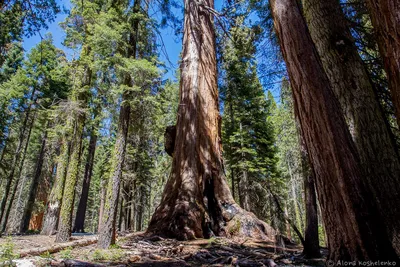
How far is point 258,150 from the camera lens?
50.8ft

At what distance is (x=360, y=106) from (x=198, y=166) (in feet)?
12.8

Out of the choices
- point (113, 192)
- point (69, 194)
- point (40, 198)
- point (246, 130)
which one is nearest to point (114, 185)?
point (113, 192)

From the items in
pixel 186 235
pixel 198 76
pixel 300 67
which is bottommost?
pixel 186 235

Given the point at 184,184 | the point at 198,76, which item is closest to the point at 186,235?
the point at 184,184

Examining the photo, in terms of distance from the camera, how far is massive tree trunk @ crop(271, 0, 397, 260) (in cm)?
221

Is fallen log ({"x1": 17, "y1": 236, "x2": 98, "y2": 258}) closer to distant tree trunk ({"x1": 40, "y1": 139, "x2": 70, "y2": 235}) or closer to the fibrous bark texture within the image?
the fibrous bark texture

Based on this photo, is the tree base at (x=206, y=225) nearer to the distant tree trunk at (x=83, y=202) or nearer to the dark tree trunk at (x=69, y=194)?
the dark tree trunk at (x=69, y=194)

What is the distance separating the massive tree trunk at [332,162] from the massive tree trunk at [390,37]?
0.64 meters

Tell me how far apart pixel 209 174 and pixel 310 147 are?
3.98 metres

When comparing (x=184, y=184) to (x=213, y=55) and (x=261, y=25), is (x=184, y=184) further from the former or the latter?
(x=261, y=25)

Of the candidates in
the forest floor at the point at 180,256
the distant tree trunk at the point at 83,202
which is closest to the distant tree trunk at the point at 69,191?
the forest floor at the point at 180,256

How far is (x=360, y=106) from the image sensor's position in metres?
3.45

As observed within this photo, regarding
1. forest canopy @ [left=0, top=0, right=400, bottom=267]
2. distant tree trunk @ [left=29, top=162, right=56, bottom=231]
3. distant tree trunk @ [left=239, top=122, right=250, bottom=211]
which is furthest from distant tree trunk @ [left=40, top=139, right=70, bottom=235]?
distant tree trunk @ [left=29, top=162, right=56, bottom=231]

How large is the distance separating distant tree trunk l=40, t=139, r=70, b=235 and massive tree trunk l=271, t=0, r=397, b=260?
28.7ft
